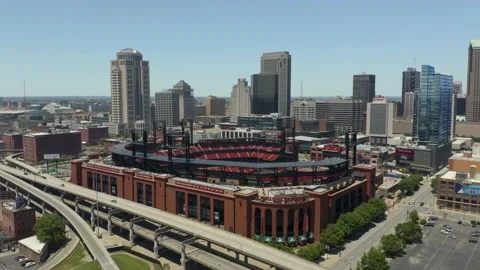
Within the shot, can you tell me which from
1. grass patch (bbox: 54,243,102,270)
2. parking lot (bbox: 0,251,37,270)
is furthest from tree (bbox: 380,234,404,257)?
parking lot (bbox: 0,251,37,270)

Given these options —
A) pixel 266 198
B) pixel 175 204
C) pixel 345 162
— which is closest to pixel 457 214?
pixel 345 162

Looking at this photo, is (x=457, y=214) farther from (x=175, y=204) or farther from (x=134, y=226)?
(x=134, y=226)

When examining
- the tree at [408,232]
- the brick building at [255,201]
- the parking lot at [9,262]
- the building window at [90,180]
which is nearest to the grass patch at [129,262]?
the brick building at [255,201]

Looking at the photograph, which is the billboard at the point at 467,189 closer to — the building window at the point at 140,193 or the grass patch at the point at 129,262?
the building window at the point at 140,193

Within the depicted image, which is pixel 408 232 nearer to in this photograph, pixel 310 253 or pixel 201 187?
pixel 310 253

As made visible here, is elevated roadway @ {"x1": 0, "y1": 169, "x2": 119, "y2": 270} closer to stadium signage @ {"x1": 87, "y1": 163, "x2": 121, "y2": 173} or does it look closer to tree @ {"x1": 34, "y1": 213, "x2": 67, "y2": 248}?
tree @ {"x1": 34, "y1": 213, "x2": 67, "y2": 248}

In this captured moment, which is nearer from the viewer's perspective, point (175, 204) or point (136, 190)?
point (175, 204)
